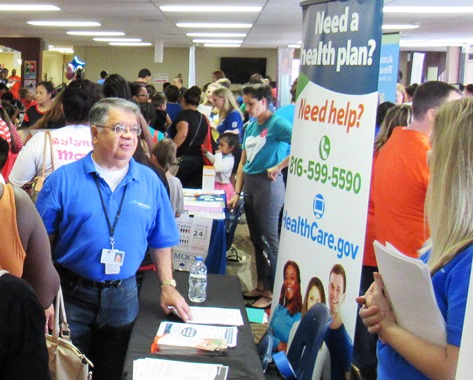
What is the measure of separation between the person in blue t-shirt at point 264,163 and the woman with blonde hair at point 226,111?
7.15ft

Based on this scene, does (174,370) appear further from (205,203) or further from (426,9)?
(426,9)

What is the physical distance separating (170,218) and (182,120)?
3.32 meters

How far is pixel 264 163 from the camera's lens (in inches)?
172

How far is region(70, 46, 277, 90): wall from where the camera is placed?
19266mm

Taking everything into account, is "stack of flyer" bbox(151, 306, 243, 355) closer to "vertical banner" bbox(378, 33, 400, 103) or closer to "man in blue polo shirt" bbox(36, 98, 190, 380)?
"man in blue polo shirt" bbox(36, 98, 190, 380)

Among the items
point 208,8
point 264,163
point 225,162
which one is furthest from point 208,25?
point 264,163

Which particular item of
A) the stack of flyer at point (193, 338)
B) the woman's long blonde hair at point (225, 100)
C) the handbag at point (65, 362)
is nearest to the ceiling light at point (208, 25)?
the woman's long blonde hair at point (225, 100)

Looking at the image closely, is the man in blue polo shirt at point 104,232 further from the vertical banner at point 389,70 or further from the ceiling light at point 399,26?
the ceiling light at point 399,26

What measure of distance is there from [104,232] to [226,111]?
458 centimetres

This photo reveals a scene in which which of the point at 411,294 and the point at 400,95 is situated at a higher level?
the point at 400,95

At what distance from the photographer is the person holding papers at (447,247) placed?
1.32 metres

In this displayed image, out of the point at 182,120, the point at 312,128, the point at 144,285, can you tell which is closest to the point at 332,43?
the point at 312,128

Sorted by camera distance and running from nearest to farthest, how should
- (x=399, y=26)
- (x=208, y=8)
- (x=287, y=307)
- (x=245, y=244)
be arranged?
1. (x=287, y=307)
2. (x=245, y=244)
3. (x=208, y=8)
4. (x=399, y=26)

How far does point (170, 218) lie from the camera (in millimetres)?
2537
